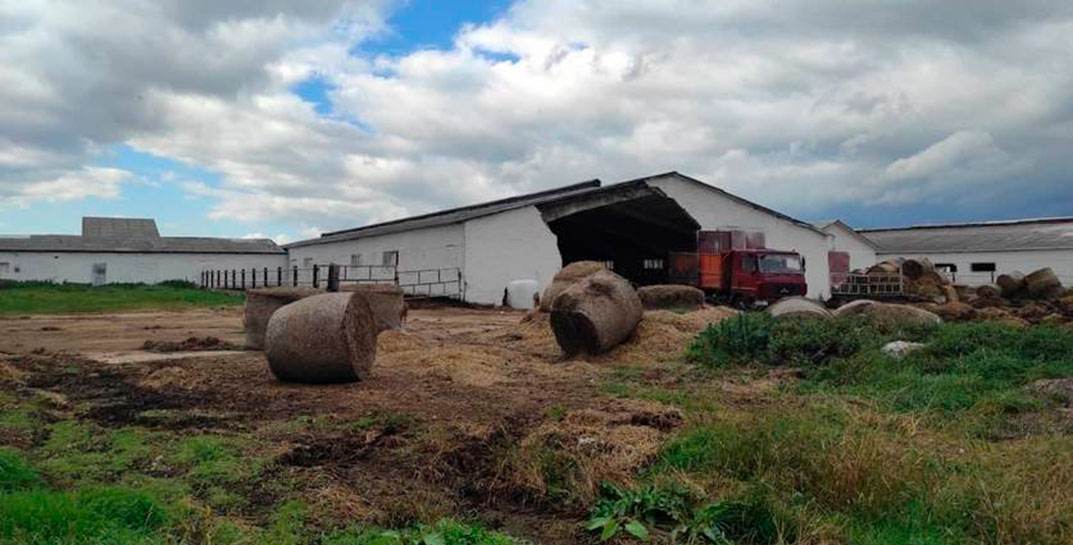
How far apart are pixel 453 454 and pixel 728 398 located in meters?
4.06

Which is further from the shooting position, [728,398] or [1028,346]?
[1028,346]

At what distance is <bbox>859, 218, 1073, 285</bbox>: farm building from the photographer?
170ft

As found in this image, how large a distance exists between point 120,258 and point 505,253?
38906 mm

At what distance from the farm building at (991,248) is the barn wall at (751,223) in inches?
677

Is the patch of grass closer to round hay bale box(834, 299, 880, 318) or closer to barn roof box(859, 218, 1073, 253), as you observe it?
round hay bale box(834, 299, 880, 318)

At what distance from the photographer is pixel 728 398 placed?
9891 millimetres

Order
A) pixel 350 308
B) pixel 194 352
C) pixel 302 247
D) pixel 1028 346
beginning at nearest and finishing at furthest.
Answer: pixel 350 308, pixel 1028 346, pixel 194 352, pixel 302 247

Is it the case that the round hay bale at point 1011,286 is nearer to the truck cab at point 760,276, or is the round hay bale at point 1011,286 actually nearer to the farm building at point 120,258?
the truck cab at point 760,276

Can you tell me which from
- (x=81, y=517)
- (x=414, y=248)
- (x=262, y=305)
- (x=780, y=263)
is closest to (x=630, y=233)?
(x=414, y=248)

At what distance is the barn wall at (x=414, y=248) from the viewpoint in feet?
116

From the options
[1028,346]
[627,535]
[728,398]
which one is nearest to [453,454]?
[627,535]

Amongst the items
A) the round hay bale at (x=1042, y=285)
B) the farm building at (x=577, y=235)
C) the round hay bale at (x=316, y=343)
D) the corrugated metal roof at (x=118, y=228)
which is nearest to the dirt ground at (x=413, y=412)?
the round hay bale at (x=316, y=343)

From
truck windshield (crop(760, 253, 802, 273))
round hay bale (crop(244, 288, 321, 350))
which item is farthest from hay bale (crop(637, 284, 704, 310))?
round hay bale (crop(244, 288, 321, 350))

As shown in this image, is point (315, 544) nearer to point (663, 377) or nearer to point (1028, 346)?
point (663, 377)
